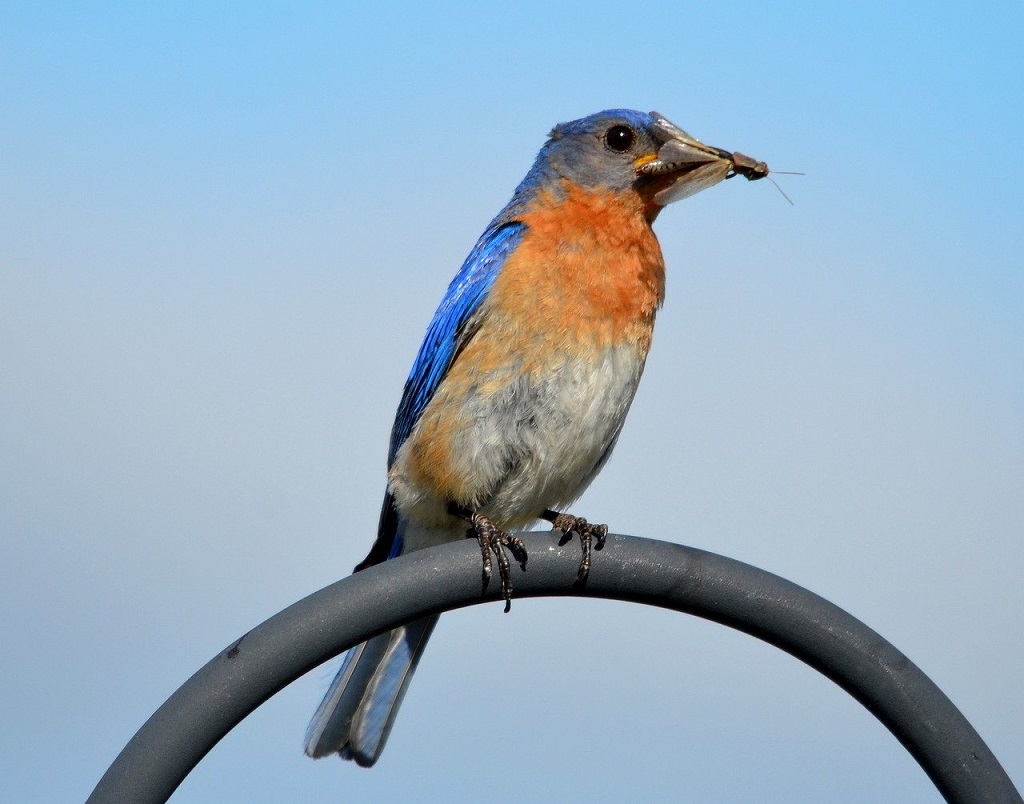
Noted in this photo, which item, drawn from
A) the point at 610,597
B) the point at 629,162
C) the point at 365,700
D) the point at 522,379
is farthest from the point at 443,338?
the point at 610,597

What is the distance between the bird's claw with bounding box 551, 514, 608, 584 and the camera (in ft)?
12.3

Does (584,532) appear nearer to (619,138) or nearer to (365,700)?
(365,700)

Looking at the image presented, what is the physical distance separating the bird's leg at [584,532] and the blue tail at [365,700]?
612mm

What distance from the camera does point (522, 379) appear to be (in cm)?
494

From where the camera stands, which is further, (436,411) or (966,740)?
(436,411)

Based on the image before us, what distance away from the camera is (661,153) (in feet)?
18.6

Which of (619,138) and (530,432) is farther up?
(619,138)

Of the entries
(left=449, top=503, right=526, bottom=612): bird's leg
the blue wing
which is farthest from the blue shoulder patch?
(left=449, top=503, right=526, bottom=612): bird's leg

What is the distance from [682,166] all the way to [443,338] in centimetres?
120

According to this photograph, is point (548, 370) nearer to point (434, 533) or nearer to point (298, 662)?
point (434, 533)

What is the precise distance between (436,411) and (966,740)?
2321 millimetres

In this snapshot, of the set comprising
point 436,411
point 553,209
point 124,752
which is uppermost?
point 553,209

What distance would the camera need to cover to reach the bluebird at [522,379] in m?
4.92

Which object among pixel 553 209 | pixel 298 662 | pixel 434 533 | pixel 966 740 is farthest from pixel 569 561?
pixel 553 209
